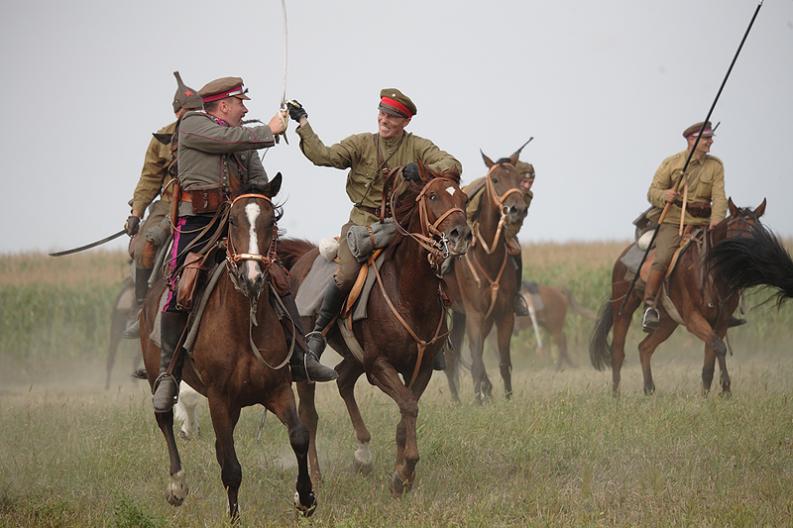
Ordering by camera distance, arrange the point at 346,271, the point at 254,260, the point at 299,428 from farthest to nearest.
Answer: the point at 346,271, the point at 299,428, the point at 254,260

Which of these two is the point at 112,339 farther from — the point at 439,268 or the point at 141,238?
the point at 439,268

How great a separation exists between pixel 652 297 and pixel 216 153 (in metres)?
8.55

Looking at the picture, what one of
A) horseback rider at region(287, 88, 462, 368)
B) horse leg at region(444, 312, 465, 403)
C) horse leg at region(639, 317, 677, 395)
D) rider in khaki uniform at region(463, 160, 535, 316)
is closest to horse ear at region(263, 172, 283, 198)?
horseback rider at region(287, 88, 462, 368)

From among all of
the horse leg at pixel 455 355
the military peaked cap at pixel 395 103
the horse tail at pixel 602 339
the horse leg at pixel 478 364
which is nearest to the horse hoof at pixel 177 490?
the military peaked cap at pixel 395 103

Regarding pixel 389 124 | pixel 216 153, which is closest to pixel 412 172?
pixel 389 124

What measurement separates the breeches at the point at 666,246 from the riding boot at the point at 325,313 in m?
6.51

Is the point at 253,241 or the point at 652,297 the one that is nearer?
the point at 253,241

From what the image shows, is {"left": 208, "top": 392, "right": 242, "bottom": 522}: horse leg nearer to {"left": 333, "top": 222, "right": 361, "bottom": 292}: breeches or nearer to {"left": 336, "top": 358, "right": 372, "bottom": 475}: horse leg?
{"left": 333, "top": 222, "right": 361, "bottom": 292}: breeches

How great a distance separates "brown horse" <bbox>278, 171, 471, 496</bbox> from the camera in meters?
10.1

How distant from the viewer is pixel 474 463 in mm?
11305

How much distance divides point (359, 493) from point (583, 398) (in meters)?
5.51

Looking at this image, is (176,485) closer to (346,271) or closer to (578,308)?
(346,271)

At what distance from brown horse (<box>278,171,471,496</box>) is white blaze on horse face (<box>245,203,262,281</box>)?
1.86 meters

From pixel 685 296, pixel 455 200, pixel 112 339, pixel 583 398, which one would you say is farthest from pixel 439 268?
pixel 112 339
